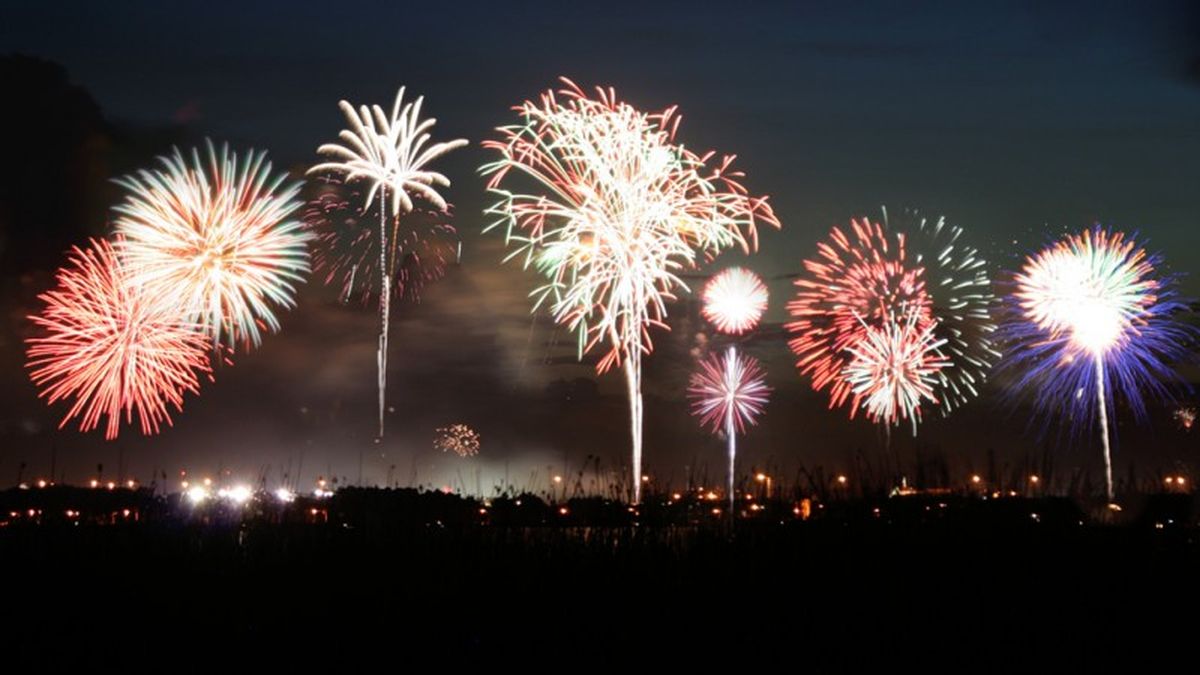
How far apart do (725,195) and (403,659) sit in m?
23.2

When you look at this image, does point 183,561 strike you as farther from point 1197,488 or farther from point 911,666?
point 1197,488

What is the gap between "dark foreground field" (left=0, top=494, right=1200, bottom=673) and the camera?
10844mm

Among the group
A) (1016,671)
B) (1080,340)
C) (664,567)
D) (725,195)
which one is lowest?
(1016,671)

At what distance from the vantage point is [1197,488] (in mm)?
26453

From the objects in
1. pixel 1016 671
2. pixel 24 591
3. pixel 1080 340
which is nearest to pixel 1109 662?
pixel 1016 671

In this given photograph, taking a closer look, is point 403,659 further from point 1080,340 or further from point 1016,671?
point 1080,340

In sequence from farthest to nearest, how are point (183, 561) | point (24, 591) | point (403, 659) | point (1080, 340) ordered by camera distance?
point (1080, 340) < point (183, 561) < point (24, 591) < point (403, 659)

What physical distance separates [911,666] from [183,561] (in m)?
8.00

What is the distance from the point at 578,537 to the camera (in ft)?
47.0

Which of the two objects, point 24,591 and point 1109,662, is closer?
point 1109,662

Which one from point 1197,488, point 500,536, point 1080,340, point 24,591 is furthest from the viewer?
point 1080,340

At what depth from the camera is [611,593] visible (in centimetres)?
1247

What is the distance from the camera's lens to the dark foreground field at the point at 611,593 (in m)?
10.8

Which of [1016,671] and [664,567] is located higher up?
[664,567]
